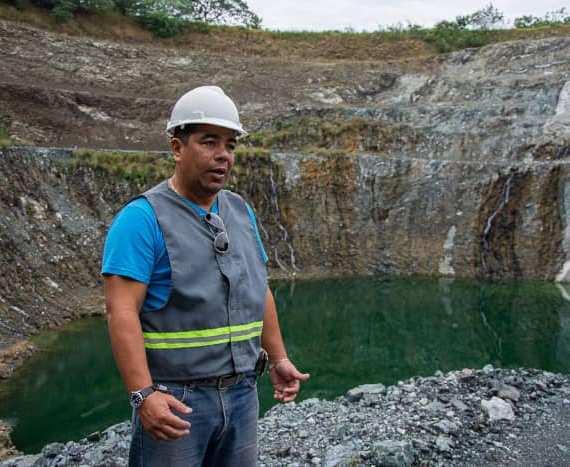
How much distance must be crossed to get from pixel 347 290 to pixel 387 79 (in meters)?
15.4

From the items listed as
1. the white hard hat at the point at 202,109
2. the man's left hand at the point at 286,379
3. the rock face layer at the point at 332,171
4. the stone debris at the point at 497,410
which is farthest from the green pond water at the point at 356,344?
the white hard hat at the point at 202,109

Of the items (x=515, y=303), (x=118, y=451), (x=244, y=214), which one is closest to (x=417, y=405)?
(x=118, y=451)

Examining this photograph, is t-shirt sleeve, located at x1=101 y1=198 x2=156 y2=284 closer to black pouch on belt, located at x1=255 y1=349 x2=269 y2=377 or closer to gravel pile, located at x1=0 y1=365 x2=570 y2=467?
black pouch on belt, located at x1=255 y1=349 x2=269 y2=377

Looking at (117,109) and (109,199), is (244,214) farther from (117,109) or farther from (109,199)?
(117,109)

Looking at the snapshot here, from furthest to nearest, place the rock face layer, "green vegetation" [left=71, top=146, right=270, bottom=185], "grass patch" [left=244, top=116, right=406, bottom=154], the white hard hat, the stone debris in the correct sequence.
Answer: "grass patch" [left=244, top=116, right=406, bottom=154], "green vegetation" [left=71, top=146, right=270, bottom=185], the rock face layer, the stone debris, the white hard hat

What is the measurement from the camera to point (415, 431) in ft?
19.2

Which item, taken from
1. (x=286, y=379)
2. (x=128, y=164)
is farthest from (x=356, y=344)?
(x=286, y=379)

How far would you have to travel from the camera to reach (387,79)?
29.6 m

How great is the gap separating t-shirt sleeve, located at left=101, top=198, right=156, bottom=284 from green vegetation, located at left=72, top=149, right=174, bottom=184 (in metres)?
15.9

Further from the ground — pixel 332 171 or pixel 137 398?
pixel 137 398

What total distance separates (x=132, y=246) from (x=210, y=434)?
32.5 inches

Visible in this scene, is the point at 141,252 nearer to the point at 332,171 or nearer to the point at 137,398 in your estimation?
the point at 137,398

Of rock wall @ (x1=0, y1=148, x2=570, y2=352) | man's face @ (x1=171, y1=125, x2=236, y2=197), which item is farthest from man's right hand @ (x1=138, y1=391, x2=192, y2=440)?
rock wall @ (x1=0, y1=148, x2=570, y2=352)

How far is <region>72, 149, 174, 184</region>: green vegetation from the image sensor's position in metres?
17.4
